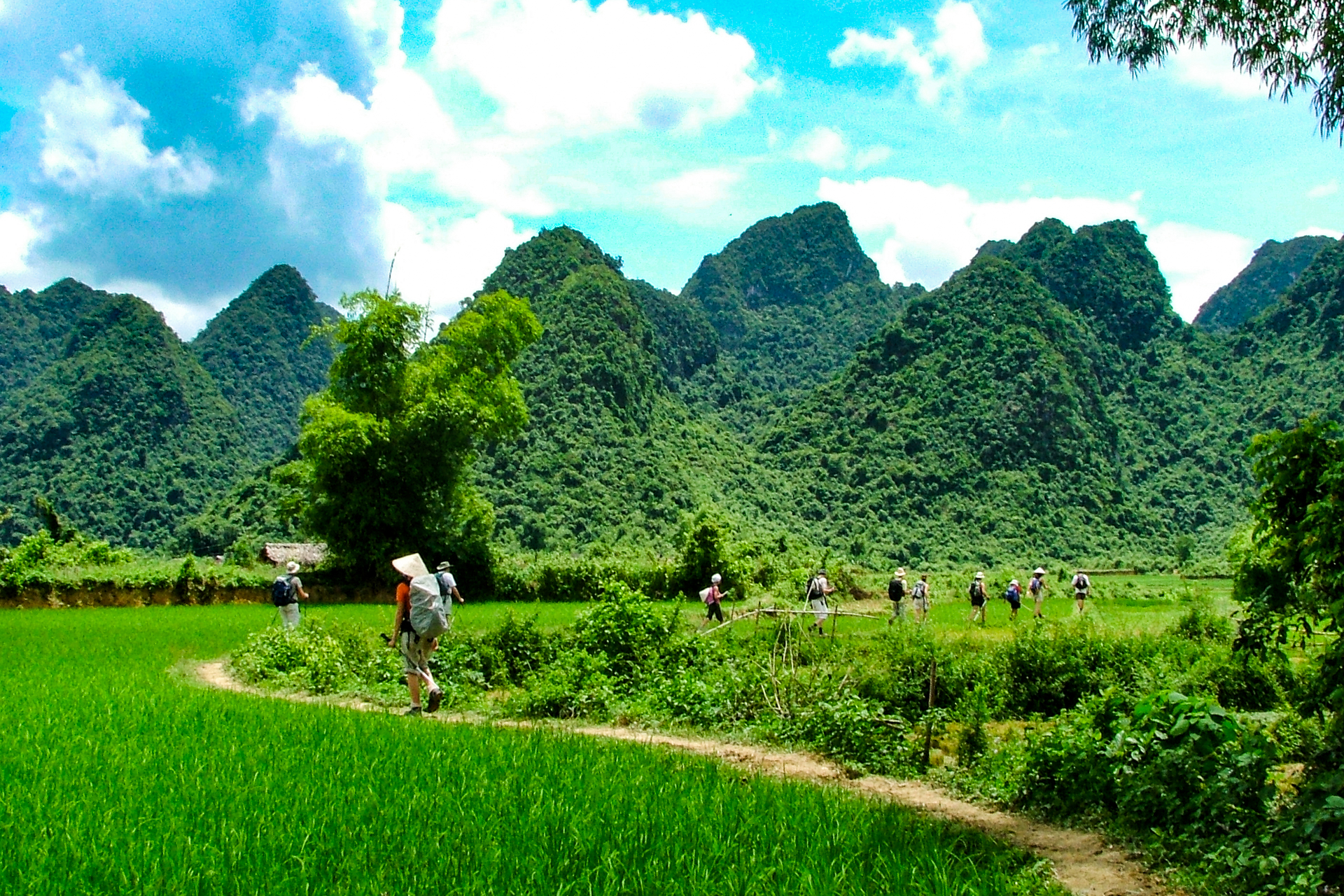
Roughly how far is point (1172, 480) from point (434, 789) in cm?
8053

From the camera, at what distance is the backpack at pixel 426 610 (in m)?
9.16

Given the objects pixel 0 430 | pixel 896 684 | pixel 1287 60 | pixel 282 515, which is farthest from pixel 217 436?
pixel 1287 60

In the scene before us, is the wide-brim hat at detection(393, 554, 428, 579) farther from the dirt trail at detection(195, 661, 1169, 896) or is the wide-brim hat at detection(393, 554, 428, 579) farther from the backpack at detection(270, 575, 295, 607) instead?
the backpack at detection(270, 575, 295, 607)

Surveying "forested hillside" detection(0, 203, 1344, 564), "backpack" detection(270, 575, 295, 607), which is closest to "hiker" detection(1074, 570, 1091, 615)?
"backpack" detection(270, 575, 295, 607)

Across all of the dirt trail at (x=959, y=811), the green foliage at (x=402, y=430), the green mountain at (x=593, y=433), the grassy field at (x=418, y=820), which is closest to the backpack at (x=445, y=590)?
the dirt trail at (x=959, y=811)

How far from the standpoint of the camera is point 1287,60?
5.70 meters

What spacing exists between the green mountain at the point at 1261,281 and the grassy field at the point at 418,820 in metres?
111

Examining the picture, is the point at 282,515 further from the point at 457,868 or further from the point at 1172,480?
the point at 1172,480

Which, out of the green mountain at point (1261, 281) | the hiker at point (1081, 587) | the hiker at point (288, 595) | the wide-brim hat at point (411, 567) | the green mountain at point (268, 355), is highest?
the green mountain at point (1261, 281)

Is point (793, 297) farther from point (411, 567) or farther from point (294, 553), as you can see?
point (411, 567)

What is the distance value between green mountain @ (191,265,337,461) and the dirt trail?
273ft

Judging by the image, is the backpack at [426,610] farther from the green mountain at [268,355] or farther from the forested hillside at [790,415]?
the green mountain at [268,355]

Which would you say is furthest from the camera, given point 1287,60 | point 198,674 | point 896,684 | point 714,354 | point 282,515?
point 714,354

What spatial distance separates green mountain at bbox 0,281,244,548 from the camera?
192 feet
